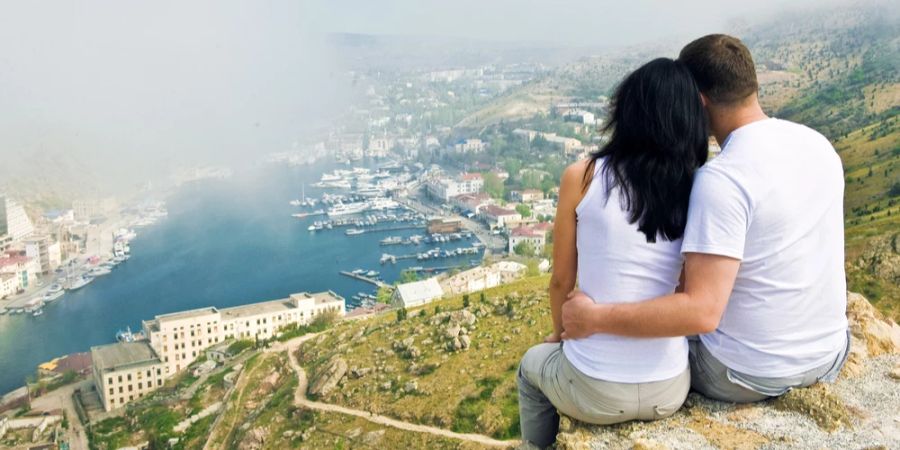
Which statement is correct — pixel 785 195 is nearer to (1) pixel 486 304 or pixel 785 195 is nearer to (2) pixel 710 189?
(2) pixel 710 189

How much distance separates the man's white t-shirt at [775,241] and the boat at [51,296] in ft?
76.7

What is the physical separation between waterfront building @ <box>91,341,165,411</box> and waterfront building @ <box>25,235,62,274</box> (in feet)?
40.0

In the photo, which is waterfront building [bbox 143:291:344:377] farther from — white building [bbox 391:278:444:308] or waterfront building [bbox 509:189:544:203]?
waterfront building [bbox 509:189:544:203]

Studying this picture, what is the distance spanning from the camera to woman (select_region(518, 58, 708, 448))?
1.37 meters

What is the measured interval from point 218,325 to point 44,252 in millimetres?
12651

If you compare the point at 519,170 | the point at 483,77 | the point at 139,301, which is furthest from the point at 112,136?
the point at 483,77

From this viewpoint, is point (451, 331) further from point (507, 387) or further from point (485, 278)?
point (485, 278)

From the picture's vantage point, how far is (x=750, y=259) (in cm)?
140

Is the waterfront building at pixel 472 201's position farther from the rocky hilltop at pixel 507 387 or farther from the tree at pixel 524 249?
the rocky hilltop at pixel 507 387

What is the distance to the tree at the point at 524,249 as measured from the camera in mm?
20816

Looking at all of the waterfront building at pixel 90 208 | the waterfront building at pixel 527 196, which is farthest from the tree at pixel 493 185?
the waterfront building at pixel 90 208

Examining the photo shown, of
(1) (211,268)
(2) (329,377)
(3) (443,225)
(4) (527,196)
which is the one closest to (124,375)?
(2) (329,377)

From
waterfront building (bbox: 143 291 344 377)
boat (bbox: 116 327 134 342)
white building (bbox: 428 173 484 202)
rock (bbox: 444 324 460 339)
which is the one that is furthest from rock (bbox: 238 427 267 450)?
white building (bbox: 428 173 484 202)

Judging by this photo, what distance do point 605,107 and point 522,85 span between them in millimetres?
58313
